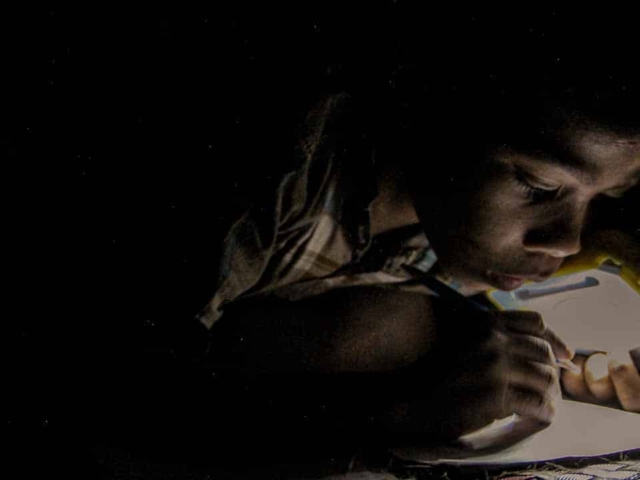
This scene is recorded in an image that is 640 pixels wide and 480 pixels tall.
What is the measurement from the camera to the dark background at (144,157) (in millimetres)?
850

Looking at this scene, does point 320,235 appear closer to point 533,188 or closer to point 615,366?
point 533,188

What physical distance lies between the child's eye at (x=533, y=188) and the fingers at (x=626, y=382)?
0.27 meters

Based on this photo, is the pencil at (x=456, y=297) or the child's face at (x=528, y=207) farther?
the pencil at (x=456, y=297)

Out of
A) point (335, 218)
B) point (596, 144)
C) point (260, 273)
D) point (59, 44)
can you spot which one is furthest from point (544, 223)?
point (59, 44)

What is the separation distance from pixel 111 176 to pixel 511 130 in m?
0.56

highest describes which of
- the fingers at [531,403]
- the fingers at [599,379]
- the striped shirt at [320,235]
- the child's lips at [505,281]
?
the striped shirt at [320,235]

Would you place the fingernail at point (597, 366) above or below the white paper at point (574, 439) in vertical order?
above

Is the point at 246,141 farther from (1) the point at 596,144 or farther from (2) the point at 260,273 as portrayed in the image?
(1) the point at 596,144

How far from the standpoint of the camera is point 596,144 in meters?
0.71

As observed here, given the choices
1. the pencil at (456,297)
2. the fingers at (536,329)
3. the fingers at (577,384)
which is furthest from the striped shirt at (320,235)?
the fingers at (577,384)

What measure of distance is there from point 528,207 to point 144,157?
0.53 m

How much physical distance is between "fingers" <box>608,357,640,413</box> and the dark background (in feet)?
0.67

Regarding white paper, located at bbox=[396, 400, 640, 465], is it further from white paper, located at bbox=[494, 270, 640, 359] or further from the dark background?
the dark background

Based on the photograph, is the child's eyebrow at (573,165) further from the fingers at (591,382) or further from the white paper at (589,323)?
the fingers at (591,382)
